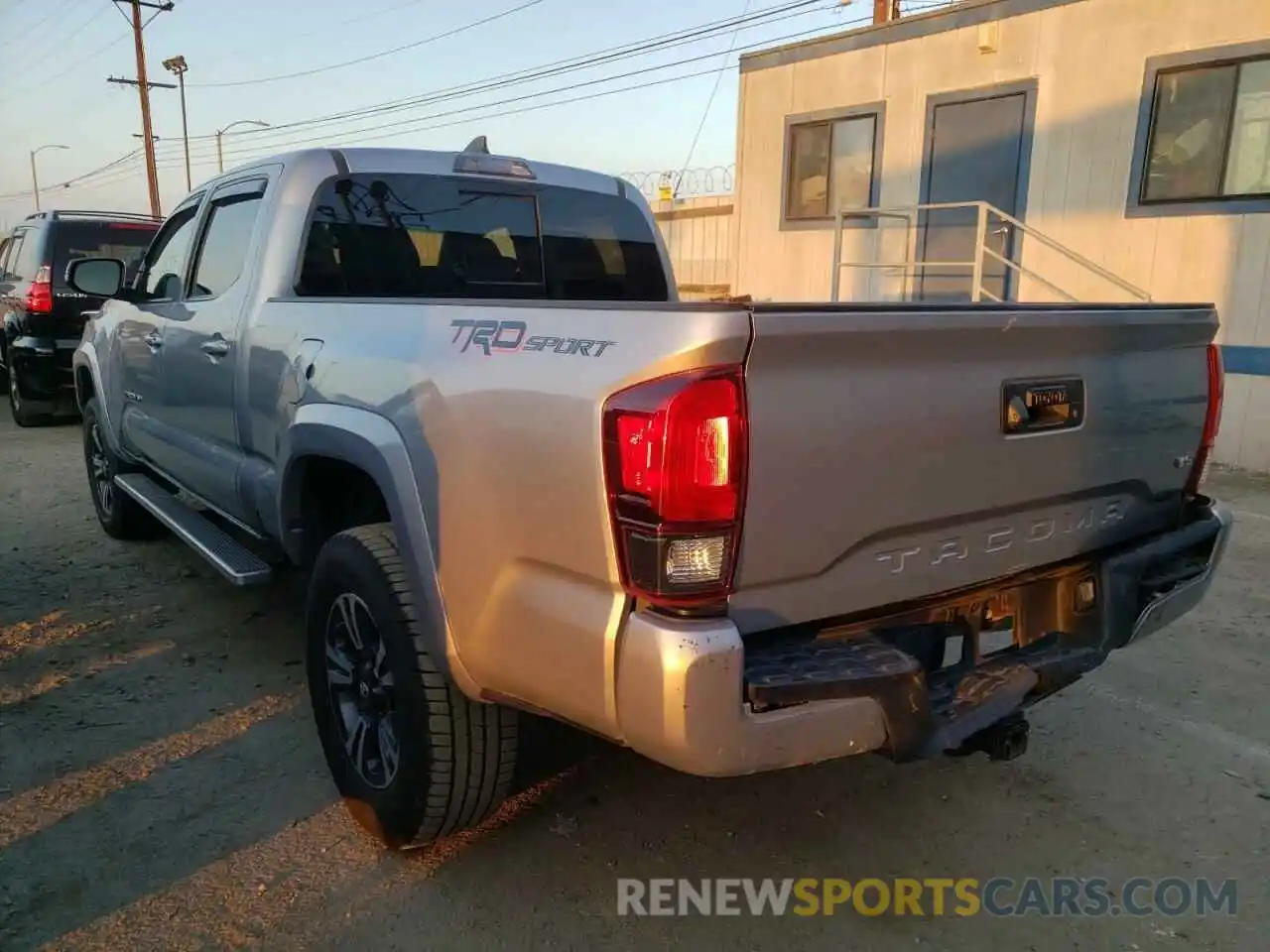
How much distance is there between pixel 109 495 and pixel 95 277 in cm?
135

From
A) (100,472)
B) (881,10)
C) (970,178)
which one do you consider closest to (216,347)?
(100,472)

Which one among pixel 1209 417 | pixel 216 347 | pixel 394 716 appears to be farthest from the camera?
pixel 216 347

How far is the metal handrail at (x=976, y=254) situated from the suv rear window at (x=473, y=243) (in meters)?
5.39

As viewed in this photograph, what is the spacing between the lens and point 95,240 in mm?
9602

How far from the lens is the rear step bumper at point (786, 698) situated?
6.16ft

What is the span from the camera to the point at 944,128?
410 inches

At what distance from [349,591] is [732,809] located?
1366 mm

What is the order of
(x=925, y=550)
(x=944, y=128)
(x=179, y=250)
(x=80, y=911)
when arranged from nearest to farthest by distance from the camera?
(x=925, y=550) < (x=80, y=911) < (x=179, y=250) < (x=944, y=128)

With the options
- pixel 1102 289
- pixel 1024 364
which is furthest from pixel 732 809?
pixel 1102 289

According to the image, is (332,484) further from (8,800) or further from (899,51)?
(899,51)

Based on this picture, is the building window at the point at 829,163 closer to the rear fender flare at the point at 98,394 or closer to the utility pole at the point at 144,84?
the rear fender flare at the point at 98,394

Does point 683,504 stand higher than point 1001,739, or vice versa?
point 683,504

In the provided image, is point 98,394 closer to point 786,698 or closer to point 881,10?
point 786,698

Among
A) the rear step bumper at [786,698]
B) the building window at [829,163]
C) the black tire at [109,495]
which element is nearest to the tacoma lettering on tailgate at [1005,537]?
the rear step bumper at [786,698]
